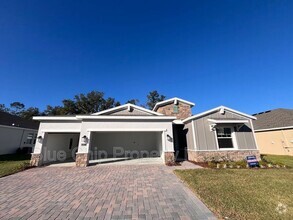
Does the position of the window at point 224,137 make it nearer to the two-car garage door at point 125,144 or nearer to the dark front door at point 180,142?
the dark front door at point 180,142

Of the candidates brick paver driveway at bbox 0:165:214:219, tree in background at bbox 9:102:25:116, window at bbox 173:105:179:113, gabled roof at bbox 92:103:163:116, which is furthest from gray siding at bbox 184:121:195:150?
tree in background at bbox 9:102:25:116

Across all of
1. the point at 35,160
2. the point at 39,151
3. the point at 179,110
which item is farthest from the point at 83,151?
the point at 179,110

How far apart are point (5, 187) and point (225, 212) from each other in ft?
27.9

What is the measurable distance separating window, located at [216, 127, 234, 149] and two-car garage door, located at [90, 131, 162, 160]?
6204 mm

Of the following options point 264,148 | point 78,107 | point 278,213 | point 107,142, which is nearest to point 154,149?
point 107,142

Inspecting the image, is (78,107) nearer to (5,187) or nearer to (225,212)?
(5,187)

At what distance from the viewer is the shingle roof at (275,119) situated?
50.5 feet

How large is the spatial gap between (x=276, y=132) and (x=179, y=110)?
439 inches

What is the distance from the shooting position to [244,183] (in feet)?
19.7

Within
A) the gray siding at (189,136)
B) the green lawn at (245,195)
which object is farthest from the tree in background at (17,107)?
the green lawn at (245,195)

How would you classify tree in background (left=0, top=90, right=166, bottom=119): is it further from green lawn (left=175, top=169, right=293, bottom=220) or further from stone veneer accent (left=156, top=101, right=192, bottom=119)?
green lawn (left=175, top=169, right=293, bottom=220)

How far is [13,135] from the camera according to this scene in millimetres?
17734

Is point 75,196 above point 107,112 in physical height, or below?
below

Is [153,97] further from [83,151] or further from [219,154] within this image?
[83,151]
